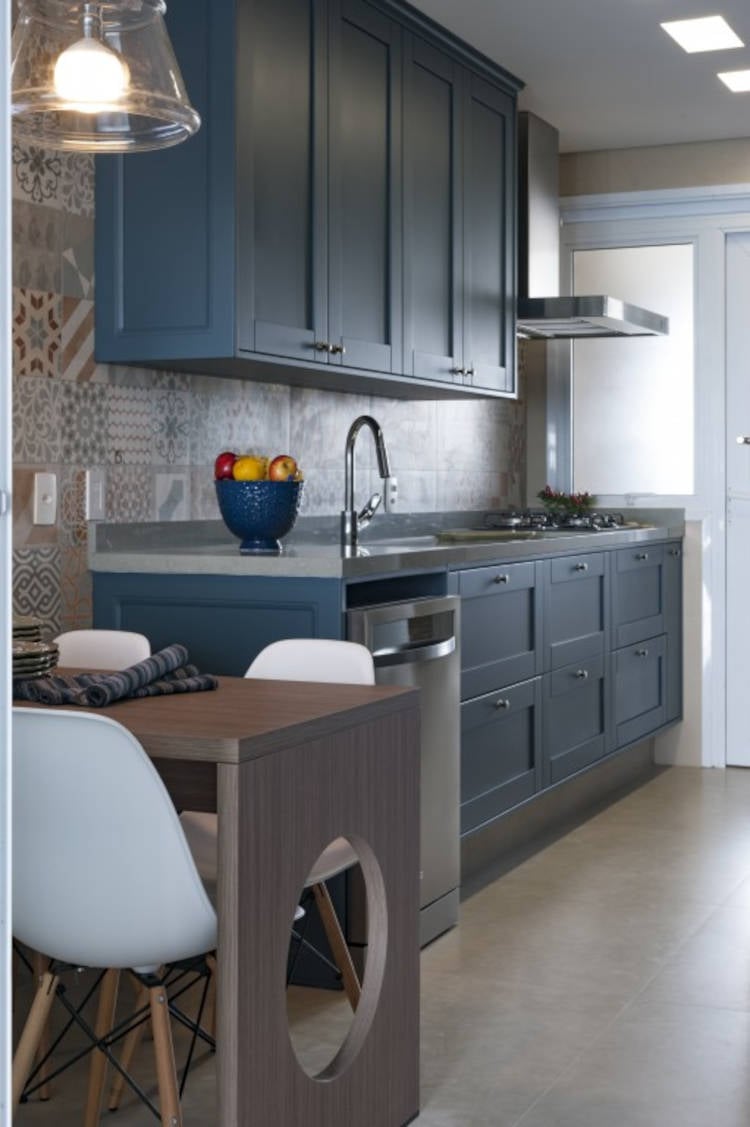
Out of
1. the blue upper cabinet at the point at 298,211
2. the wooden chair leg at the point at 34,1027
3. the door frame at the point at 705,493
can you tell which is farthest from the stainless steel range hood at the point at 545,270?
the wooden chair leg at the point at 34,1027

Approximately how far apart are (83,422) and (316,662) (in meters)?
0.97

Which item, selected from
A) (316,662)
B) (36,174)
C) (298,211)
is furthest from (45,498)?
(298,211)

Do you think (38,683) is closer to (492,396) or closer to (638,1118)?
(638,1118)

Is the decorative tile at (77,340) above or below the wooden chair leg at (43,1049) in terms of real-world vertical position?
above

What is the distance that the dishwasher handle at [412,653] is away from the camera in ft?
11.1

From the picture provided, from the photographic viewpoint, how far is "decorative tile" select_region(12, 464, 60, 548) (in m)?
3.26

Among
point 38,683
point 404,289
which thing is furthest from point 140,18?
point 404,289

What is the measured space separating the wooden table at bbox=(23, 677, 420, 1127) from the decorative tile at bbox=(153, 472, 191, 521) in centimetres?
117

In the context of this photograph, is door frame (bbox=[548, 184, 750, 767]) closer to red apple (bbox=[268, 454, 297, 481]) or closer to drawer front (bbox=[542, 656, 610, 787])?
drawer front (bbox=[542, 656, 610, 787])

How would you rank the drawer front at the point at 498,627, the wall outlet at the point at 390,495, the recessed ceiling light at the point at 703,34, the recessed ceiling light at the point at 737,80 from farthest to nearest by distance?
the recessed ceiling light at the point at 737,80, the wall outlet at the point at 390,495, the recessed ceiling light at the point at 703,34, the drawer front at the point at 498,627

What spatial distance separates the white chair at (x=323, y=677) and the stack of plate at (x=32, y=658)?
36 cm

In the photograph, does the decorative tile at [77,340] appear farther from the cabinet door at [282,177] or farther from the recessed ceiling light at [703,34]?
the recessed ceiling light at [703,34]

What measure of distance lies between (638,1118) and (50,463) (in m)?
1.82

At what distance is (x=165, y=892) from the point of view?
6.69 ft
